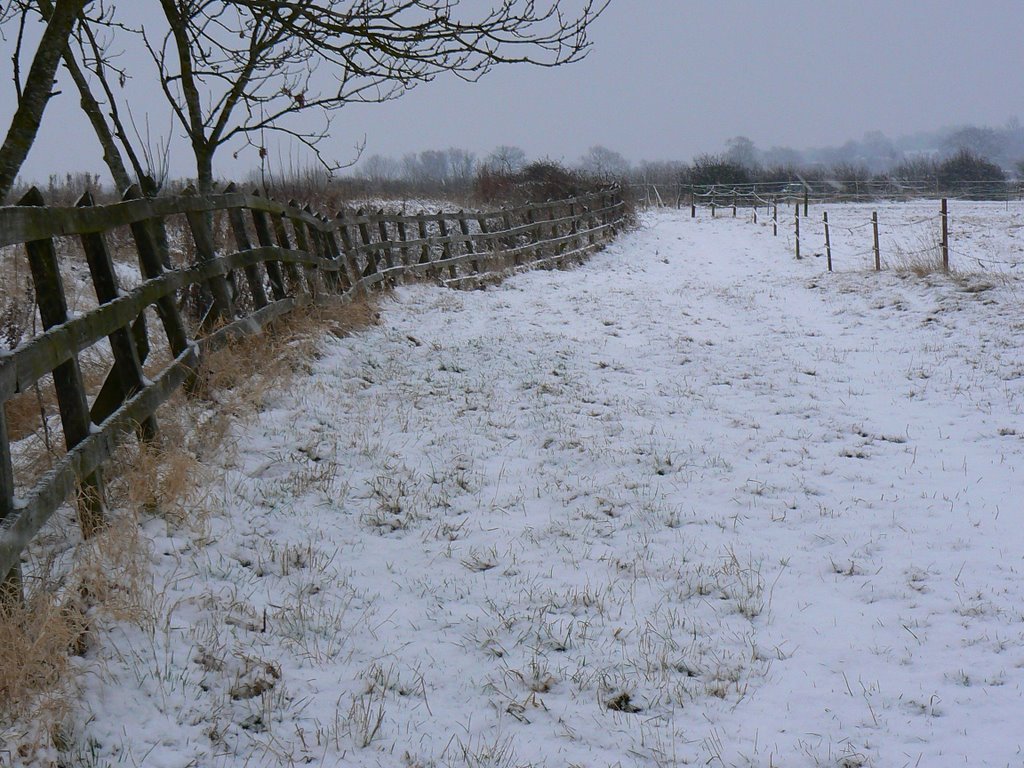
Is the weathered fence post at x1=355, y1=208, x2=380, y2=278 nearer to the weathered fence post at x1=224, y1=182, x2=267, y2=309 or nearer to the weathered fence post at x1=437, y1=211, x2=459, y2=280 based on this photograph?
the weathered fence post at x1=437, y1=211, x2=459, y2=280

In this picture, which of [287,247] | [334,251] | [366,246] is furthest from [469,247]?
[287,247]

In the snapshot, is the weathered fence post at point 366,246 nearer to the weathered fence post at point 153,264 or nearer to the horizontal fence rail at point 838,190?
the weathered fence post at point 153,264

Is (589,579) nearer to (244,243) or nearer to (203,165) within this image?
(244,243)

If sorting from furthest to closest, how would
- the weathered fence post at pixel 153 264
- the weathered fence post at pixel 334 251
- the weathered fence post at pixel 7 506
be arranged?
the weathered fence post at pixel 334 251 → the weathered fence post at pixel 153 264 → the weathered fence post at pixel 7 506

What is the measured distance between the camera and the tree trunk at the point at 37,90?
194 inches

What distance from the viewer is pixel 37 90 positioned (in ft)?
16.6

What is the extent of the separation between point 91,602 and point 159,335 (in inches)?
246

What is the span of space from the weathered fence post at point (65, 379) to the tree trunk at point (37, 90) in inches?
59.7

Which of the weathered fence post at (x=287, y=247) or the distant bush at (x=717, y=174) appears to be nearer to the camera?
the weathered fence post at (x=287, y=247)

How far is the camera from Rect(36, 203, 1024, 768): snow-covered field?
316 cm

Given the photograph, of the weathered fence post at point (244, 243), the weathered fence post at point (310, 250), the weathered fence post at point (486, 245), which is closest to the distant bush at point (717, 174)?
the weathered fence post at point (486, 245)

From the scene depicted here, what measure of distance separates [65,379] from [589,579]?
282cm

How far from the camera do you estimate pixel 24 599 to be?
10.7 ft

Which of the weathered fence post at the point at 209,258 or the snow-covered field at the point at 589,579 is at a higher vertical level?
the weathered fence post at the point at 209,258
